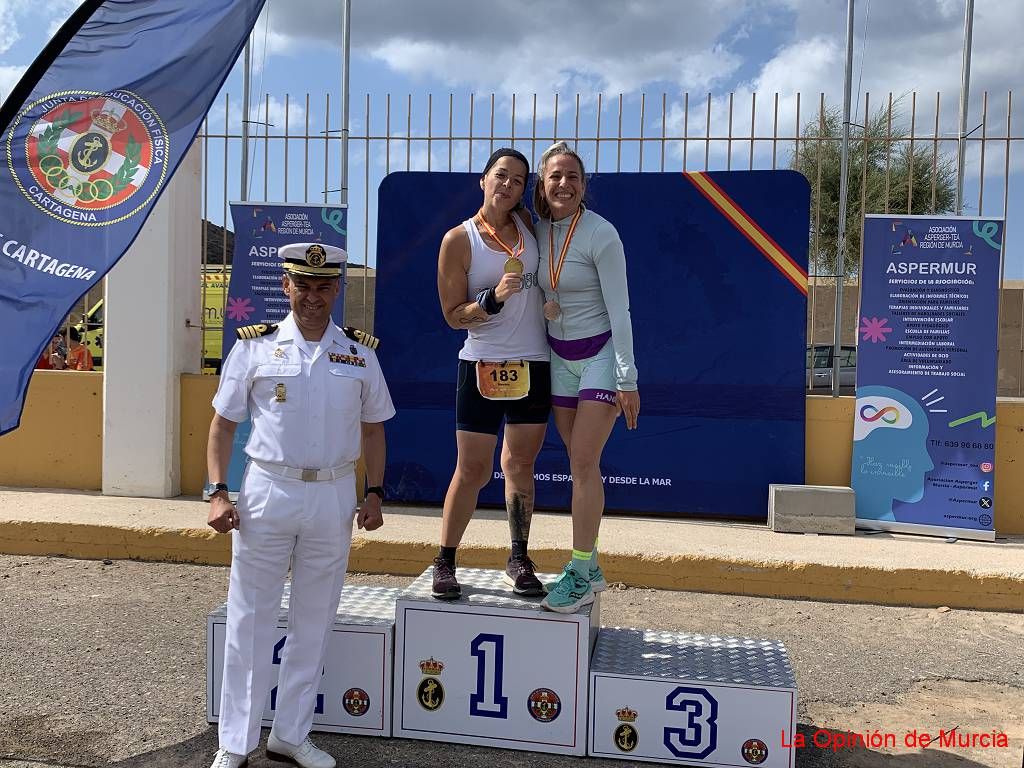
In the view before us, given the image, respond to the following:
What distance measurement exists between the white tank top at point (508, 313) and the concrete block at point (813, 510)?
3.52 meters

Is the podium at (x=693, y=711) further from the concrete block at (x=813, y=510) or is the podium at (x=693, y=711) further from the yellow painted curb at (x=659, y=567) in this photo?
the concrete block at (x=813, y=510)

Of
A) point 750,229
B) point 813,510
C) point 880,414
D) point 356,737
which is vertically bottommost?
point 356,737

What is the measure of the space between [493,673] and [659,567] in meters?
2.44


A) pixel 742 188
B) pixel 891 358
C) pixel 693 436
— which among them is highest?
pixel 742 188

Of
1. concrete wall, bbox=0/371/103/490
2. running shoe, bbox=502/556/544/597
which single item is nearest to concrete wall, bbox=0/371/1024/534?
concrete wall, bbox=0/371/103/490

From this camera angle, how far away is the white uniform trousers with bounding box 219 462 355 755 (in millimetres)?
2973

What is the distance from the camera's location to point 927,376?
6.47 meters

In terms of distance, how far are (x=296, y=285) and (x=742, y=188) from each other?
4.54 metres

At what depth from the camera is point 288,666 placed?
3111mm

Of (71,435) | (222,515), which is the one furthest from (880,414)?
(71,435)

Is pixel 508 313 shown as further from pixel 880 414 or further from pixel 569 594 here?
pixel 880 414

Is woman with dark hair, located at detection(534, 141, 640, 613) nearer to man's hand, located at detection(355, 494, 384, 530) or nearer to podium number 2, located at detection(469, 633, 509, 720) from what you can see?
podium number 2, located at detection(469, 633, 509, 720)

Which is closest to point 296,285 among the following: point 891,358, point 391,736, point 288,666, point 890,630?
point 288,666

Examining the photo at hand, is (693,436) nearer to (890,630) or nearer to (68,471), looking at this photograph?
(890,630)
